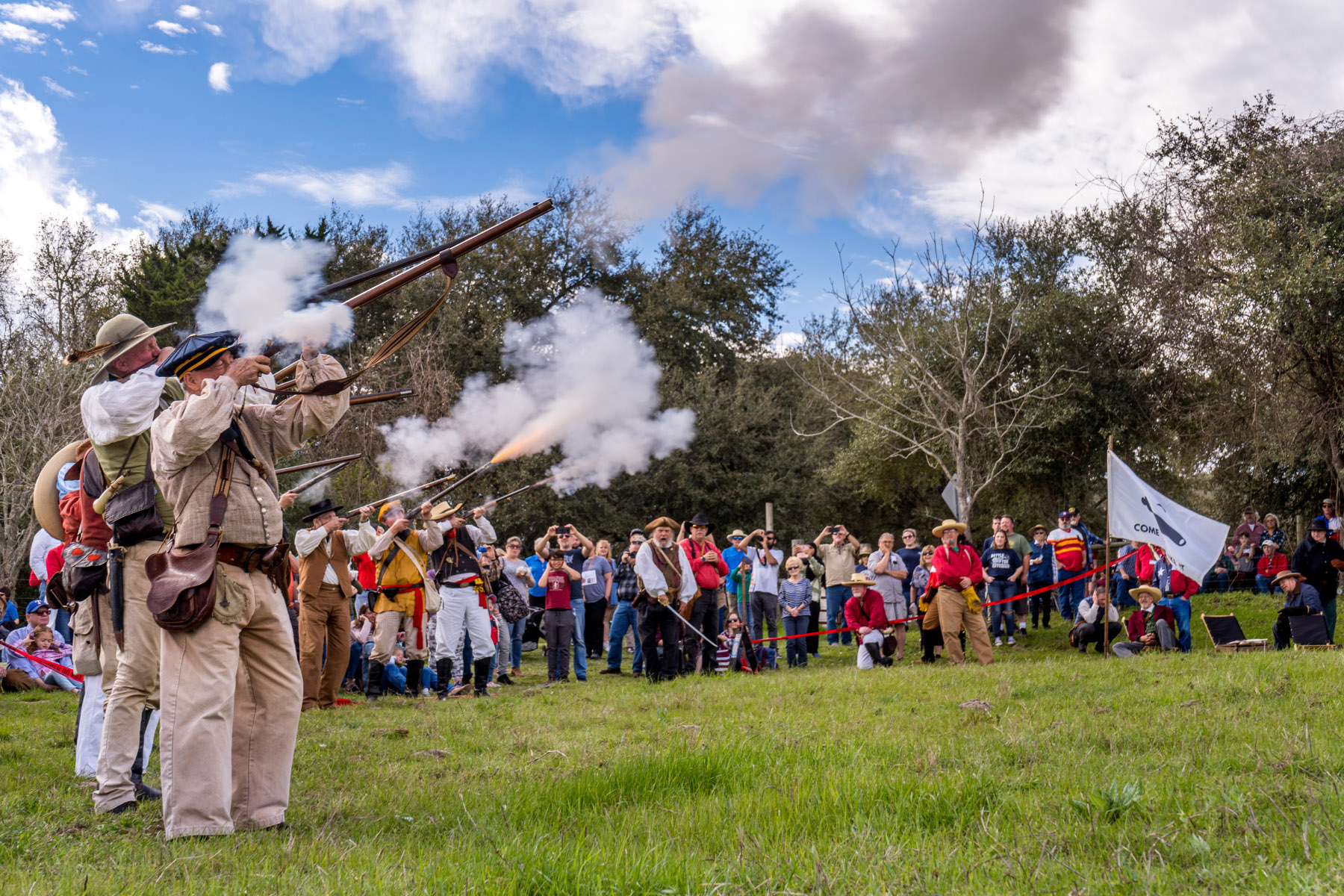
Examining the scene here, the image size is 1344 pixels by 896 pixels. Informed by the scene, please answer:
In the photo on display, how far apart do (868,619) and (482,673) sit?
576cm

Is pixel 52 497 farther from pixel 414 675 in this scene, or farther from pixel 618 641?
pixel 618 641

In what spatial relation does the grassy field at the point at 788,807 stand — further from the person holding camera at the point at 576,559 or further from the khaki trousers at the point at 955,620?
the person holding camera at the point at 576,559

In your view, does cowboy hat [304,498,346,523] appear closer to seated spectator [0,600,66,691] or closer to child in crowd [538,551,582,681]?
child in crowd [538,551,582,681]

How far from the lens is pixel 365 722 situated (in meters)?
9.42

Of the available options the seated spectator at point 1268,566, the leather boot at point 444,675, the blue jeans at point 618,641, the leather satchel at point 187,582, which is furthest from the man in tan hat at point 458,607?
the seated spectator at point 1268,566

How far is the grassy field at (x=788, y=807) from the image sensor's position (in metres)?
3.52

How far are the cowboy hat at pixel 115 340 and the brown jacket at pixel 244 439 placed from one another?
2.97 feet

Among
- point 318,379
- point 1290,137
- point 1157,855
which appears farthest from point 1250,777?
point 1290,137

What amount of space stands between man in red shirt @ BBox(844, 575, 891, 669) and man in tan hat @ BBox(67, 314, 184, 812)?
10738mm

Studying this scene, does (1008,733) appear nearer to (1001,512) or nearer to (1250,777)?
(1250,777)

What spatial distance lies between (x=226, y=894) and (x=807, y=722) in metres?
5.12

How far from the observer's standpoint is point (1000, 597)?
17500mm

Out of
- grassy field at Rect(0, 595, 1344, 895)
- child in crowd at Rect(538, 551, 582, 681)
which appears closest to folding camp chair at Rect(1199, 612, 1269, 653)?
grassy field at Rect(0, 595, 1344, 895)

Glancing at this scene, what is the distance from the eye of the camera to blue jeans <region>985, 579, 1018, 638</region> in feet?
57.5
